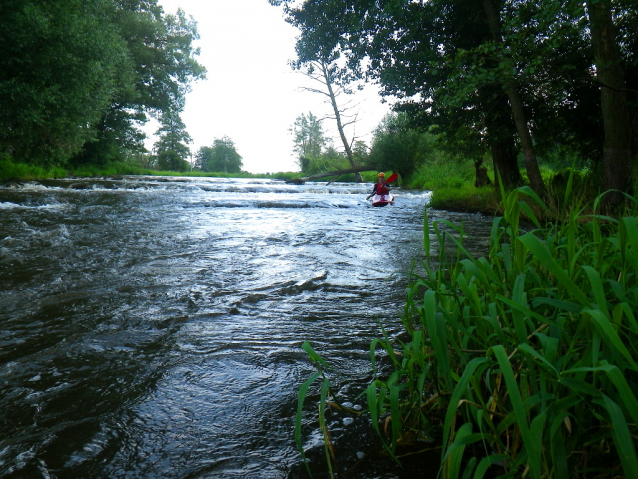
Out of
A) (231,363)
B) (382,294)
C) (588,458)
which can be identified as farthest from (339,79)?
(588,458)

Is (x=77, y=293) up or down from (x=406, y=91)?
down

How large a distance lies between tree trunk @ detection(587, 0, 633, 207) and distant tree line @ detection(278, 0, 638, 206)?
0.05 feet

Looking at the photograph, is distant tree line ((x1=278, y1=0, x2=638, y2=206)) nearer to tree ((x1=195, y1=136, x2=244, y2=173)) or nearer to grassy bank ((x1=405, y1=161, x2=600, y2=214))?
grassy bank ((x1=405, y1=161, x2=600, y2=214))

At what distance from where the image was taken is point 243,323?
282 cm

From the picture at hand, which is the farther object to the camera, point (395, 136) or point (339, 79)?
point (395, 136)

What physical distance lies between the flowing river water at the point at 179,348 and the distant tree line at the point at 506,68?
2988mm

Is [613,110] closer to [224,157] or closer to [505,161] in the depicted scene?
[505,161]

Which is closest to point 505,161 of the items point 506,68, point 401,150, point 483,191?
point 483,191

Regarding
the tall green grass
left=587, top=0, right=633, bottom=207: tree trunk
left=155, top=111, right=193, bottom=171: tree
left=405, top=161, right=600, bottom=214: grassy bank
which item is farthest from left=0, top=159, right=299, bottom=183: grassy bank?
left=155, top=111, right=193, bottom=171: tree

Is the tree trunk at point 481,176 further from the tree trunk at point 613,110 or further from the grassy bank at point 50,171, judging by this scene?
the grassy bank at point 50,171

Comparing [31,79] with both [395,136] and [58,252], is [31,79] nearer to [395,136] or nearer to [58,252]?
[58,252]

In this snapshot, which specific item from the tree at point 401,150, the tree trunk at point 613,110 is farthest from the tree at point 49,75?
the tree trunk at point 613,110

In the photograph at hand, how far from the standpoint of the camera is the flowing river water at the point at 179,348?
154cm

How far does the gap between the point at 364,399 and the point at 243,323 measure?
115 centimetres
